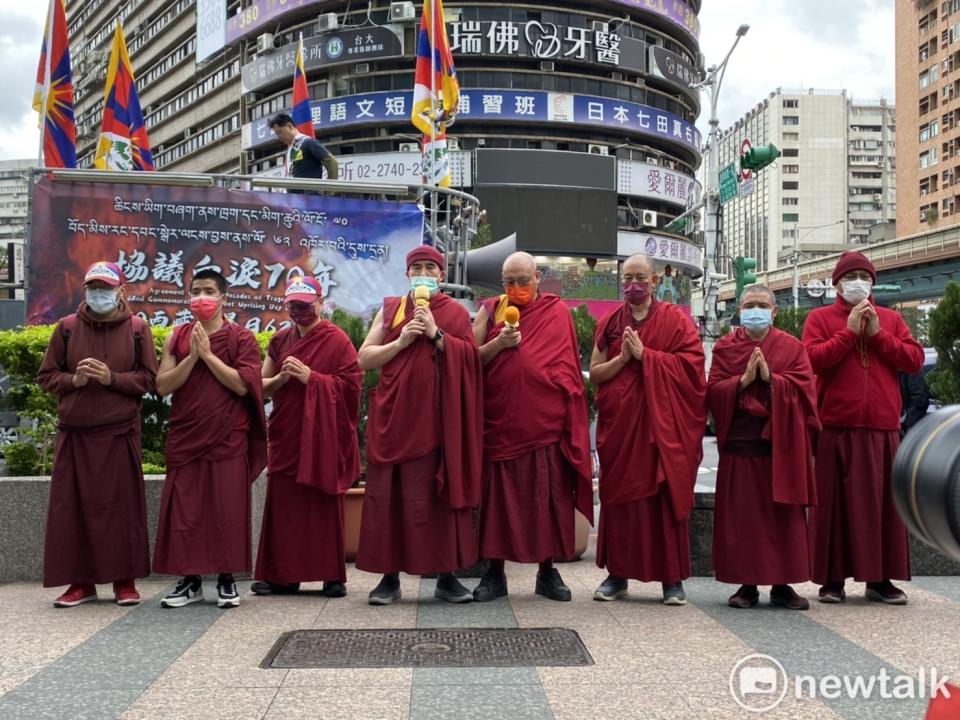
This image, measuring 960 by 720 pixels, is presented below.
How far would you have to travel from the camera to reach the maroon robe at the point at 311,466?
5.98 metres

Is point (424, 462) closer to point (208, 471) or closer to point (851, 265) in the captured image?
point (208, 471)

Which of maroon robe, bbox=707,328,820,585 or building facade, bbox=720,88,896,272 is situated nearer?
maroon robe, bbox=707,328,820,585

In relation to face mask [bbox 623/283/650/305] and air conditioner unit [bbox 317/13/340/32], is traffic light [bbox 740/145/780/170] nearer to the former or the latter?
face mask [bbox 623/283/650/305]

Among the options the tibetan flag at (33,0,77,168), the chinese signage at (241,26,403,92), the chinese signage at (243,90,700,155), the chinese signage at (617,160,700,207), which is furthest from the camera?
the chinese signage at (617,160,700,207)

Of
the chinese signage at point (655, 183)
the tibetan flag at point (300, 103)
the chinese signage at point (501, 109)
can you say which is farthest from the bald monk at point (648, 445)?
the chinese signage at point (655, 183)

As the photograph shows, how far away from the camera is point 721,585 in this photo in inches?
261

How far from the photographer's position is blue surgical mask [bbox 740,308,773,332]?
595 cm

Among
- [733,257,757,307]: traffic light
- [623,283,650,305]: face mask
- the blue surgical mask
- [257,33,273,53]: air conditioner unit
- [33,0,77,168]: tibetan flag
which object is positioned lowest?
the blue surgical mask

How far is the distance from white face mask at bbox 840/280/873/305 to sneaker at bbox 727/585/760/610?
1.69 meters

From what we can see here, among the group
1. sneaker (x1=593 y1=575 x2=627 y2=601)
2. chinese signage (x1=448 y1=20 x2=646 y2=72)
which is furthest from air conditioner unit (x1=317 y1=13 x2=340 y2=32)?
sneaker (x1=593 y1=575 x2=627 y2=601)

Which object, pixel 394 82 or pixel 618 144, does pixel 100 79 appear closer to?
pixel 394 82

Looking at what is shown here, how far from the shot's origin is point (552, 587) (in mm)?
5965

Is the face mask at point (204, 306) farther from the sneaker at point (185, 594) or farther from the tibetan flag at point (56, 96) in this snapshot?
the tibetan flag at point (56, 96)

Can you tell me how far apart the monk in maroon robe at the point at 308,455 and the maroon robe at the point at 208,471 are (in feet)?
0.69
